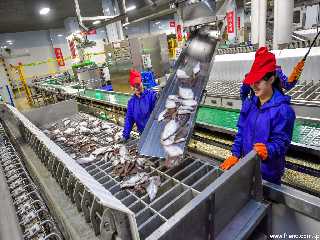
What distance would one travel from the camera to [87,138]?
3129 millimetres

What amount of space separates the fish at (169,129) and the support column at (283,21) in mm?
4559

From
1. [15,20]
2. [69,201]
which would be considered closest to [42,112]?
[69,201]

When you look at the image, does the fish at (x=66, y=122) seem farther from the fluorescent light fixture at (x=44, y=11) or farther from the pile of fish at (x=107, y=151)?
the fluorescent light fixture at (x=44, y=11)

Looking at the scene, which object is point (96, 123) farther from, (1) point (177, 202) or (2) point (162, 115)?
(1) point (177, 202)

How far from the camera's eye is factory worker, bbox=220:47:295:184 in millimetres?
1581

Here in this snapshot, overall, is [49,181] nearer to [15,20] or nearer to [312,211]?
[312,211]

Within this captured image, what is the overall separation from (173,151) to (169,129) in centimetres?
27

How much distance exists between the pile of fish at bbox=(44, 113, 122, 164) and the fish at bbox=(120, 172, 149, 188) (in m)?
0.67

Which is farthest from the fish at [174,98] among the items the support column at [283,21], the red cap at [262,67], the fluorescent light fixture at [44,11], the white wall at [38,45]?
the white wall at [38,45]

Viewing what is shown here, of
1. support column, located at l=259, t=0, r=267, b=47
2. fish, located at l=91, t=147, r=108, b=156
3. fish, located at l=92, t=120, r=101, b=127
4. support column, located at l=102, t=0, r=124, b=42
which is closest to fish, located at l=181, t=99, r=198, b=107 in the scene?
fish, located at l=91, t=147, r=108, b=156

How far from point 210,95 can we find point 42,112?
3.14 meters

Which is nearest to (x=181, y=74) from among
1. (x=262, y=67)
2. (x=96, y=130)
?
(x=262, y=67)

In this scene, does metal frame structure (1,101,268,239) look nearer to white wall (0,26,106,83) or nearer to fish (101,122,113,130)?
fish (101,122,113,130)

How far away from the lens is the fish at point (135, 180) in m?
1.87
